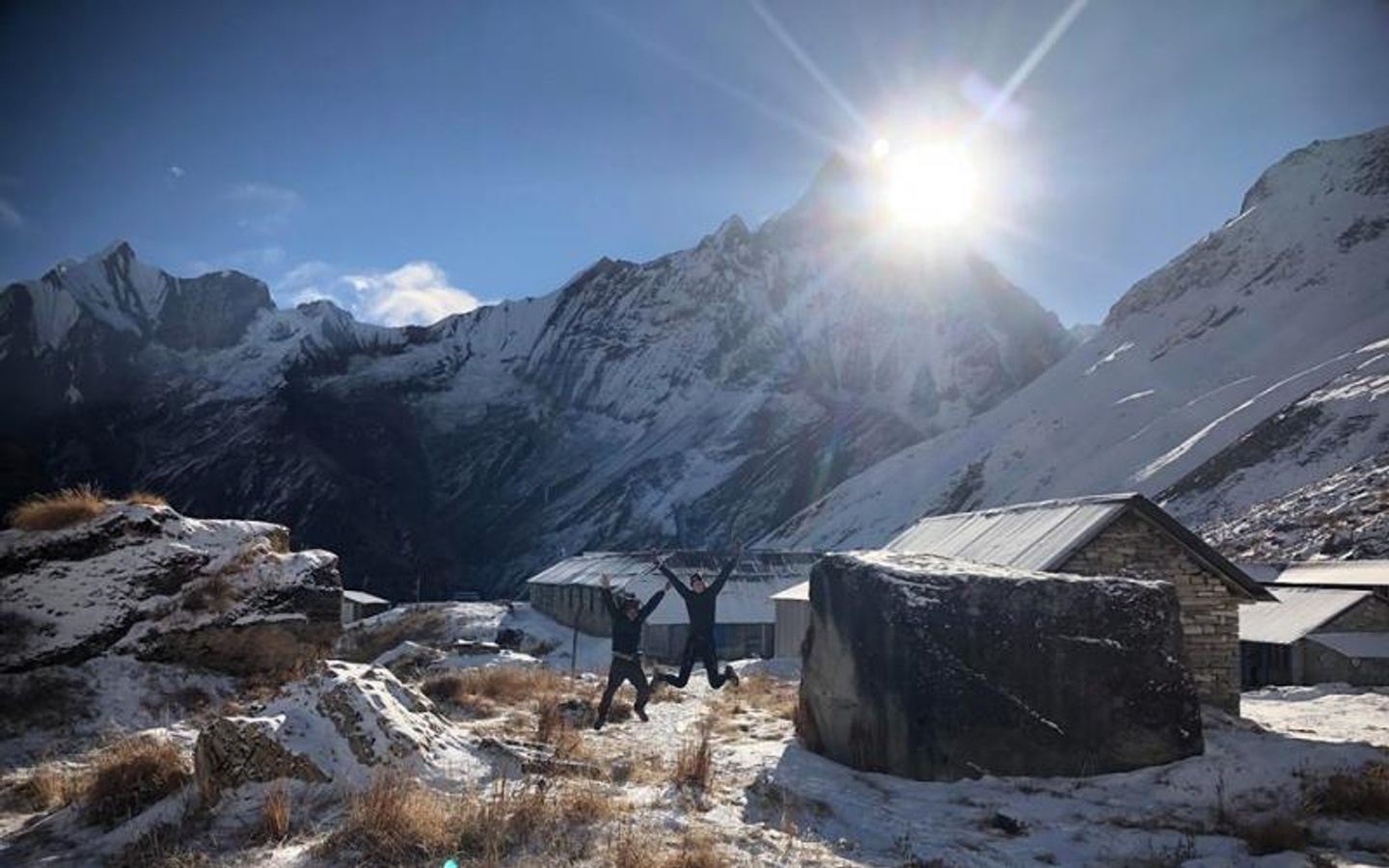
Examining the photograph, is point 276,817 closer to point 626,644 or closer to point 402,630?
point 626,644

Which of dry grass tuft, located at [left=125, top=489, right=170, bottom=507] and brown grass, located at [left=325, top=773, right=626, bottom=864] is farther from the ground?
dry grass tuft, located at [left=125, top=489, right=170, bottom=507]

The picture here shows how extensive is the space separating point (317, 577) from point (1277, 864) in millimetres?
12223

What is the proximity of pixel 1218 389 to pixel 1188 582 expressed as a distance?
2628 inches

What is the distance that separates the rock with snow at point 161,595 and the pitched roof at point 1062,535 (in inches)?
398

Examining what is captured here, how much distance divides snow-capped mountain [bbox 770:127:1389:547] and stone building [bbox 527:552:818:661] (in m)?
24.7

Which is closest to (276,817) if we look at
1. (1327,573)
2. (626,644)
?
(626,644)

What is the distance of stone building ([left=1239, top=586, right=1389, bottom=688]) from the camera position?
88.4 feet

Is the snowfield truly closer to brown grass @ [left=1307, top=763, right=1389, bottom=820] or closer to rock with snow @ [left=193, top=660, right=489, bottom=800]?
rock with snow @ [left=193, top=660, right=489, bottom=800]

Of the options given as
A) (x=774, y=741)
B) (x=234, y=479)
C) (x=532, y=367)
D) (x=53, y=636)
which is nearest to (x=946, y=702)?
(x=774, y=741)

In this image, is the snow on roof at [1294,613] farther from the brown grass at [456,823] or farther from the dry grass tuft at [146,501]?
the dry grass tuft at [146,501]

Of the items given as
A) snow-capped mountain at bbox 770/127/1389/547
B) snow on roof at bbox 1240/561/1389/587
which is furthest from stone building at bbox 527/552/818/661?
snow-capped mountain at bbox 770/127/1389/547

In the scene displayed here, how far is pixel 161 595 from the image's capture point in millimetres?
11773

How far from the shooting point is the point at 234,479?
119062mm

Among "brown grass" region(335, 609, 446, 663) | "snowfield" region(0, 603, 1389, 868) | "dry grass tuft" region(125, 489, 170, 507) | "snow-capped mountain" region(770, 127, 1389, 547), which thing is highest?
"snow-capped mountain" region(770, 127, 1389, 547)
